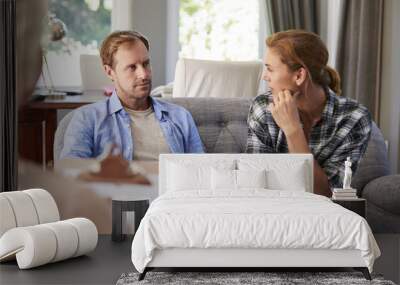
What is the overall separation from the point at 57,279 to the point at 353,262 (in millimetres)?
1853

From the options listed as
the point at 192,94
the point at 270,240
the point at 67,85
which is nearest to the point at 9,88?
the point at 67,85

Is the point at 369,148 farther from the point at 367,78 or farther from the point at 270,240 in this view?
the point at 270,240

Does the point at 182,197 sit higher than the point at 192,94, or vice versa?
the point at 192,94

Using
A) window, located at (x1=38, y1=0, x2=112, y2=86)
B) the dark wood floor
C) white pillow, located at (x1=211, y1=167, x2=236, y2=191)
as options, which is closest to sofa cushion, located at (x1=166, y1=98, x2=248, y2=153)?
white pillow, located at (x1=211, y1=167, x2=236, y2=191)

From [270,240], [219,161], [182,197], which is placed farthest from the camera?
[219,161]

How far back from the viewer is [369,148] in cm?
682

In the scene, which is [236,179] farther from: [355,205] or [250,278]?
[250,278]

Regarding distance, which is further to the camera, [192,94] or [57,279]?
[192,94]

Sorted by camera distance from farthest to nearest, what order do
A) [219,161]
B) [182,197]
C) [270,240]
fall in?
[219,161]
[182,197]
[270,240]

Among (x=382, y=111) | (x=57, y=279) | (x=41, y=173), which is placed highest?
→ (x=382, y=111)

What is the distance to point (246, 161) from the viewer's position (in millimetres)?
6523

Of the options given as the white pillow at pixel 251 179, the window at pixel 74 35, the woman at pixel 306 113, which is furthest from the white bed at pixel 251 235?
the window at pixel 74 35

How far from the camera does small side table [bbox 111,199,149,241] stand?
21.4 ft

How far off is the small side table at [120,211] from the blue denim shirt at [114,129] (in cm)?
41
